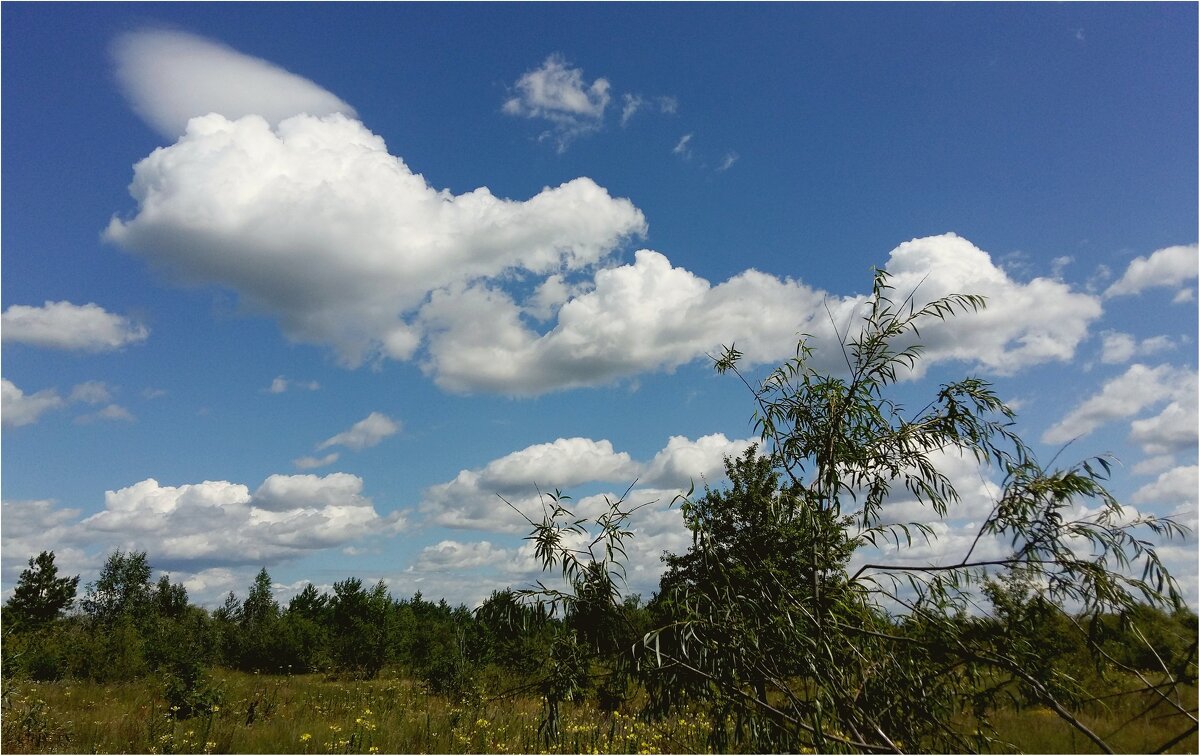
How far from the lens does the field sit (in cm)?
→ 923

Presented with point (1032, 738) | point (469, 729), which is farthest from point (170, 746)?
point (1032, 738)

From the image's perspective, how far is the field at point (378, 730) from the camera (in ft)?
30.3

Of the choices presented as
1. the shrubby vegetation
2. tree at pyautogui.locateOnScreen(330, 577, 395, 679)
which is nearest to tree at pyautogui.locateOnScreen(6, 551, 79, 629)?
tree at pyautogui.locateOnScreen(330, 577, 395, 679)

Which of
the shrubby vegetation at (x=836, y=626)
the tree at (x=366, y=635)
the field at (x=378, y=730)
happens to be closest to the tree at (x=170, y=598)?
the tree at (x=366, y=635)

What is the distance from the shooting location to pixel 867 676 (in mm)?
4082

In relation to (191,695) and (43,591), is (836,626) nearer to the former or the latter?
(191,695)

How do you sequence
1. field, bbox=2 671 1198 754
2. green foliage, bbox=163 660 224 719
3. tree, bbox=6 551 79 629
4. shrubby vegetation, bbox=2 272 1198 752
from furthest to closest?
tree, bbox=6 551 79 629 → green foliage, bbox=163 660 224 719 → field, bbox=2 671 1198 754 → shrubby vegetation, bbox=2 272 1198 752

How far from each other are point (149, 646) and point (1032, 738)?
107 ft

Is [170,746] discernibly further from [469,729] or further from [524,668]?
[524,668]

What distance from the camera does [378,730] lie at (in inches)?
439

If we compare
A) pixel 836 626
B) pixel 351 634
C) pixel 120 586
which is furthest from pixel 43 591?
pixel 836 626

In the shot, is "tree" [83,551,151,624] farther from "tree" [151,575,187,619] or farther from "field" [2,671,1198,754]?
"field" [2,671,1198,754]

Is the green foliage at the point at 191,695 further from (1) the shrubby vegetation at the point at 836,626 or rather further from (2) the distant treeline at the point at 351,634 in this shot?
(1) the shrubby vegetation at the point at 836,626

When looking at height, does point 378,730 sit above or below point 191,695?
below
